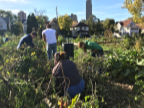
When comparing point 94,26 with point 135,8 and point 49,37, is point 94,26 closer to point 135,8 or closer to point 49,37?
point 135,8

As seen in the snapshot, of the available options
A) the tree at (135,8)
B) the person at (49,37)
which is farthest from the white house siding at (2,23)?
the person at (49,37)

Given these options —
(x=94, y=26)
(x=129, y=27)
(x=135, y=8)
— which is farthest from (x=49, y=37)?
(x=129, y=27)

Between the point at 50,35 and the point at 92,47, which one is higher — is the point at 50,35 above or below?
above

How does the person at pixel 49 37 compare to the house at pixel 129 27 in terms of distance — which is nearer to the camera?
the person at pixel 49 37

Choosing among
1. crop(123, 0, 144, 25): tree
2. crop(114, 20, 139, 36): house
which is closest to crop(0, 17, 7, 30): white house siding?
crop(114, 20, 139, 36): house

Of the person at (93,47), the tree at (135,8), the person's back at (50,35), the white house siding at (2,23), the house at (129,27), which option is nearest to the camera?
the person at (93,47)

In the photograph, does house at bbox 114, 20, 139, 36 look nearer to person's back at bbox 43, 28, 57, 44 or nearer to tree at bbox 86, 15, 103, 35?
tree at bbox 86, 15, 103, 35

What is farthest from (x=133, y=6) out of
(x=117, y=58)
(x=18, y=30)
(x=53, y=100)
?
(x=18, y=30)

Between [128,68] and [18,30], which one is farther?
[18,30]

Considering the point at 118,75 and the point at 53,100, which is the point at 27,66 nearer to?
the point at 53,100

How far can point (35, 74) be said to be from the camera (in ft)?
7.38

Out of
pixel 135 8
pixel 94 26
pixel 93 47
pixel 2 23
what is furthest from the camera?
pixel 2 23

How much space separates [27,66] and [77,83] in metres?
0.88

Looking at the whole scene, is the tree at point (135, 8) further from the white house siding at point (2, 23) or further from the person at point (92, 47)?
the white house siding at point (2, 23)
